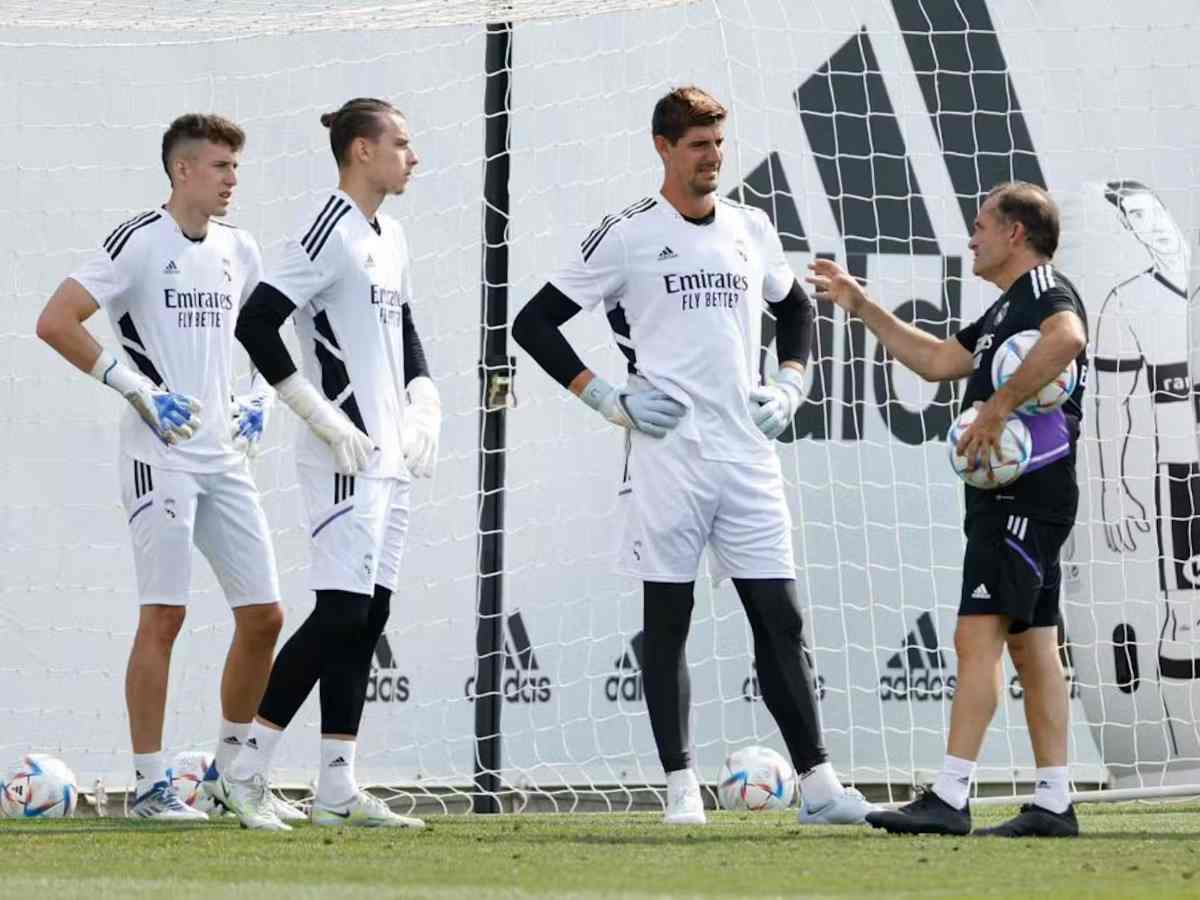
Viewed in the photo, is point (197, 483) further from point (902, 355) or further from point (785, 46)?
point (785, 46)

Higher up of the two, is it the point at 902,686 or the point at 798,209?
the point at 798,209

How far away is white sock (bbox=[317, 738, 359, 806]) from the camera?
569 centimetres

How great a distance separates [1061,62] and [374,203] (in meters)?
3.61

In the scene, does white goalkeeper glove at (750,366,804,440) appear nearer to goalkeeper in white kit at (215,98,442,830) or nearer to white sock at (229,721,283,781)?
goalkeeper in white kit at (215,98,442,830)

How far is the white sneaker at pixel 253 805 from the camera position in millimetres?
5684

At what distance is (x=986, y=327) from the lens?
5.73m

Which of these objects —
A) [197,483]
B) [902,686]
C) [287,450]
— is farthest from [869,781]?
[197,483]

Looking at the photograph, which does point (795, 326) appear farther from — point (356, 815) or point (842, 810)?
point (356, 815)

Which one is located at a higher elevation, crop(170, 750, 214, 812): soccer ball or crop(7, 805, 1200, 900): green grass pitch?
crop(170, 750, 214, 812): soccer ball

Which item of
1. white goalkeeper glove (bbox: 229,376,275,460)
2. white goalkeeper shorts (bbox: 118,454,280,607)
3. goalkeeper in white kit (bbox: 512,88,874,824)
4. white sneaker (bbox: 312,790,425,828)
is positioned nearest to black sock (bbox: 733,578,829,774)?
goalkeeper in white kit (bbox: 512,88,874,824)

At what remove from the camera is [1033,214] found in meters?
5.68

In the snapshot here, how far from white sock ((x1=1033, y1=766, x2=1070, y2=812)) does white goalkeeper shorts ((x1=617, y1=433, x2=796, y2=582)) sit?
88cm

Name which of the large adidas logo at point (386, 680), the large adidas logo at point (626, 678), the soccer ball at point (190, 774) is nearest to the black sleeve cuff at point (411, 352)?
the soccer ball at point (190, 774)

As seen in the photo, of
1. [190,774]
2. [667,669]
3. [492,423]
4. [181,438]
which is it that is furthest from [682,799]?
[492,423]
